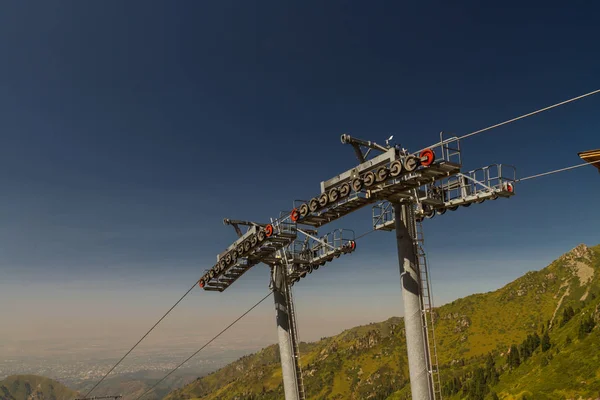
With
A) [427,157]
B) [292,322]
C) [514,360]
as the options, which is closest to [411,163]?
[427,157]

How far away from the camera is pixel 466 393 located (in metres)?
151

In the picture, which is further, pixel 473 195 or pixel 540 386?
pixel 540 386

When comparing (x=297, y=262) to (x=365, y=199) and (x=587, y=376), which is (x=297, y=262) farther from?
(x=587, y=376)

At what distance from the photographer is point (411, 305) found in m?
20.2

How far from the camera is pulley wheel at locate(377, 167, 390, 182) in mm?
19297

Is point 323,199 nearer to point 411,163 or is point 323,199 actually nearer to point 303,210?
point 303,210

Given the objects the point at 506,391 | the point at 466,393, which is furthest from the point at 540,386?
the point at 466,393

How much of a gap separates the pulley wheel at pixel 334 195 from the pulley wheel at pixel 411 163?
4.75 metres

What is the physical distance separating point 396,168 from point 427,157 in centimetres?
154

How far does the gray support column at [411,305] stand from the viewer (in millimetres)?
19609

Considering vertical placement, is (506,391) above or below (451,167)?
below

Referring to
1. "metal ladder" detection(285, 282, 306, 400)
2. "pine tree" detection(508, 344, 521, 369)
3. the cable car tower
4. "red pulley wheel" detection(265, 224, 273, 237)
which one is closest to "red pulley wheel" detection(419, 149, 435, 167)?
the cable car tower

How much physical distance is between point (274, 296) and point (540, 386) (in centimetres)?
9988

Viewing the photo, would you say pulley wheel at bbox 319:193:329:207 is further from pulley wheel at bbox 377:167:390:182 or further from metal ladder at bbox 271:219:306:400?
metal ladder at bbox 271:219:306:400
